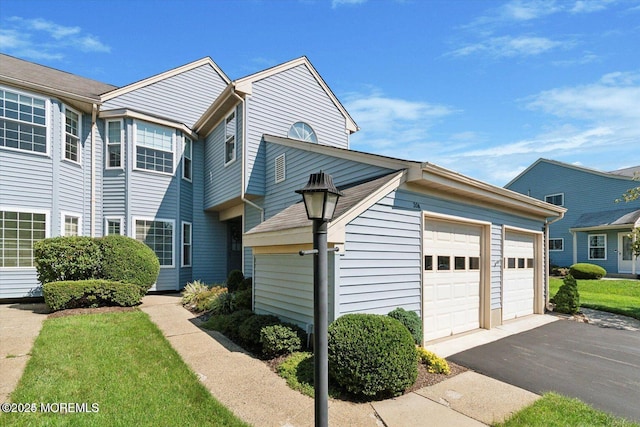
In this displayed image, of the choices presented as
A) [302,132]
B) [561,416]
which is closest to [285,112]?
[302,132]

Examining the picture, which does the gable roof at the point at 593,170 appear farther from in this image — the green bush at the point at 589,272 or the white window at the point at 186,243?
the white window at the point at 186,243

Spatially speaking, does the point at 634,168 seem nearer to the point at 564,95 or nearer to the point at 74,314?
the point at 564,95

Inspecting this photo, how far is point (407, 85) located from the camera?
9023mm

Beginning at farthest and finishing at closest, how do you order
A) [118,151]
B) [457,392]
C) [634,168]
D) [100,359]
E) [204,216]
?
1. [634,168]
2. [204,216]
3. [118,151]
4. [100,359]
5. [457,392]

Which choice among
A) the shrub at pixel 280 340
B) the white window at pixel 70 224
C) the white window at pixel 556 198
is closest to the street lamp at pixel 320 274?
the shrub at pixel 280 340

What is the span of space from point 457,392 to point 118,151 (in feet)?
44.5

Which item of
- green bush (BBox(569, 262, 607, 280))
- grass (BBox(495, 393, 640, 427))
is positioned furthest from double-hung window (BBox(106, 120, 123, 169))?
green bush (BBox(569, 262, 607, 280))

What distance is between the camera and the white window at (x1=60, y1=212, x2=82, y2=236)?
11172mm

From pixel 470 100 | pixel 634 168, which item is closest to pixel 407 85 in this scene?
pixel 470 100

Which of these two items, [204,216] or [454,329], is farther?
[204,216]

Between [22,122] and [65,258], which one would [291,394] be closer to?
[65,258]

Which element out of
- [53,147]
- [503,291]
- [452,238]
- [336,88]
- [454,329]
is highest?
[336,88]

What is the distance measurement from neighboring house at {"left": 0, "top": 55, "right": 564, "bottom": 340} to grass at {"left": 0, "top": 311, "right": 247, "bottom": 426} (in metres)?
2.17

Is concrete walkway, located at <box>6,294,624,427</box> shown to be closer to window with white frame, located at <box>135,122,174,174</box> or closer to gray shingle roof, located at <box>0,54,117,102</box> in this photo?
window with white frame, located at <box>135,122,174,174</box>
